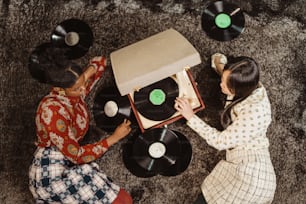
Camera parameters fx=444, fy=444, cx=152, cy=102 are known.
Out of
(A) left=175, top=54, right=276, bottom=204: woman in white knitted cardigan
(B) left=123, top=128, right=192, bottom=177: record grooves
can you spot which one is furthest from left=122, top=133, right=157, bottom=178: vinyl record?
(A) left=175, top=54, right=276, bottom=204: woman in white knitted cardigan

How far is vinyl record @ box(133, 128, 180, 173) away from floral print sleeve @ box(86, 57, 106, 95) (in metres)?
0.28

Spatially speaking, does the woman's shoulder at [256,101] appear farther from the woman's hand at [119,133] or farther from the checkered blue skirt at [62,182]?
the checkered blue skirt at [62,182]

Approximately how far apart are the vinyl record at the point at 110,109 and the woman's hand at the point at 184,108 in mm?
217

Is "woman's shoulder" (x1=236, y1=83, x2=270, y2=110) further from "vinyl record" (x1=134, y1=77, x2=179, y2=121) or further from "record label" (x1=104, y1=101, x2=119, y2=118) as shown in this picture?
"record label" (x1=104, y1=101, x2=119, y2=118)

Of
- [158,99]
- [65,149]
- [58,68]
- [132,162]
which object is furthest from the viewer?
[132,162]

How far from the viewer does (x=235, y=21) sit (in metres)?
1.75

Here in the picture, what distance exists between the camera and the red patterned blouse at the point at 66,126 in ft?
4.70

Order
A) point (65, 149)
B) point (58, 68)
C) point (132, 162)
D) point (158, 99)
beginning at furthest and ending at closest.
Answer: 1. point (132, 162)
2. point (158, 99)
3. point (65, 149)
4. point (58, 68)

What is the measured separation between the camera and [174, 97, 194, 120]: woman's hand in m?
1.56

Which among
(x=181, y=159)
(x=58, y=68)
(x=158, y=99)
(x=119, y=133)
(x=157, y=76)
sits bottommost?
(x=181, y=159)

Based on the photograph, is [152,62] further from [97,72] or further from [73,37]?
[73,37]

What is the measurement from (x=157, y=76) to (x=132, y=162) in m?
0.38

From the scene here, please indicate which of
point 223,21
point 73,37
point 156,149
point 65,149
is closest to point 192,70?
point 223,21

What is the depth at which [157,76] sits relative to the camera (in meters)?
1.51
